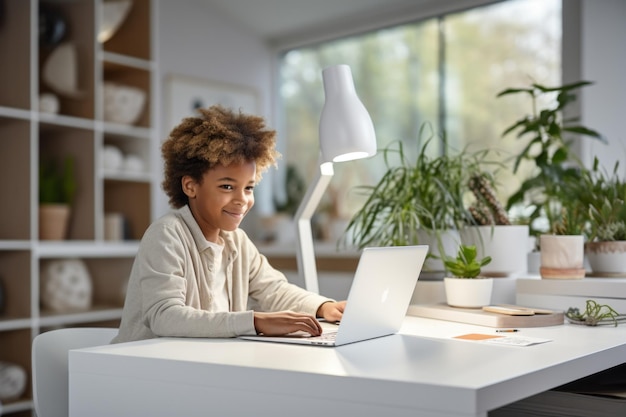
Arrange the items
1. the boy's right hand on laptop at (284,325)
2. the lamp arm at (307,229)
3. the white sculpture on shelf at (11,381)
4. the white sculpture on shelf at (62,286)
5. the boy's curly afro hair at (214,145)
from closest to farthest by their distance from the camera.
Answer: the boy's right hand on laptop at (284,325) < the boy's curly afro hair at (214,145) < the lamp arm at (307,229) < the white sculpture on shelf at (11,381) < the white sculpture on shelf at (62,286)

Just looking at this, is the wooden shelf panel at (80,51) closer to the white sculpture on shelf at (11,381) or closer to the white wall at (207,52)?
the white wall at (207,52)

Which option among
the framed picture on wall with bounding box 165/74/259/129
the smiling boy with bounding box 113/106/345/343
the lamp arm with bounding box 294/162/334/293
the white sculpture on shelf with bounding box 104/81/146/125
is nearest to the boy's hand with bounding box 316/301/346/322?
the smiling boy with bounding box 113/106/345/343

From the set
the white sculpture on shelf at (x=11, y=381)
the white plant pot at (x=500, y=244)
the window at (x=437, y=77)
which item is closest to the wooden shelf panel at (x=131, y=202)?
the white sculpture on shelf at (x=11, y=381)

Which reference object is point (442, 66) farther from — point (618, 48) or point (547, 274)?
point (547, 274)

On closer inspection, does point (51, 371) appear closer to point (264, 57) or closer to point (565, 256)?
point (565, 256)

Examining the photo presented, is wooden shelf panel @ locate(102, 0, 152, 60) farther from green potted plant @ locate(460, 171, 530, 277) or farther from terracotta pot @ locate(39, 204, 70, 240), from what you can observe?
green potted plant @ locate(460, 171, 530, 277)

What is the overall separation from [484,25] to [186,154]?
8.90 ft

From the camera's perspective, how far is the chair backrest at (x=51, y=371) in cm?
160

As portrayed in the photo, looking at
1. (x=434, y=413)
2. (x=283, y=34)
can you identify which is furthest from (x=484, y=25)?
(x=434, y=413)

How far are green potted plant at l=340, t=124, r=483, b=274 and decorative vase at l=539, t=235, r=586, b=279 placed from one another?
25 centimetres

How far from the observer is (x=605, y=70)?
3475 mm

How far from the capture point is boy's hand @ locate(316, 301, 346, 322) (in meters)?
1.77

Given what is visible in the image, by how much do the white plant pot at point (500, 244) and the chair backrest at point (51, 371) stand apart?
3.71 feet

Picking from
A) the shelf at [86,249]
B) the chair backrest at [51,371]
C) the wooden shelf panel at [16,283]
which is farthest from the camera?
the shelf at [86,249]
